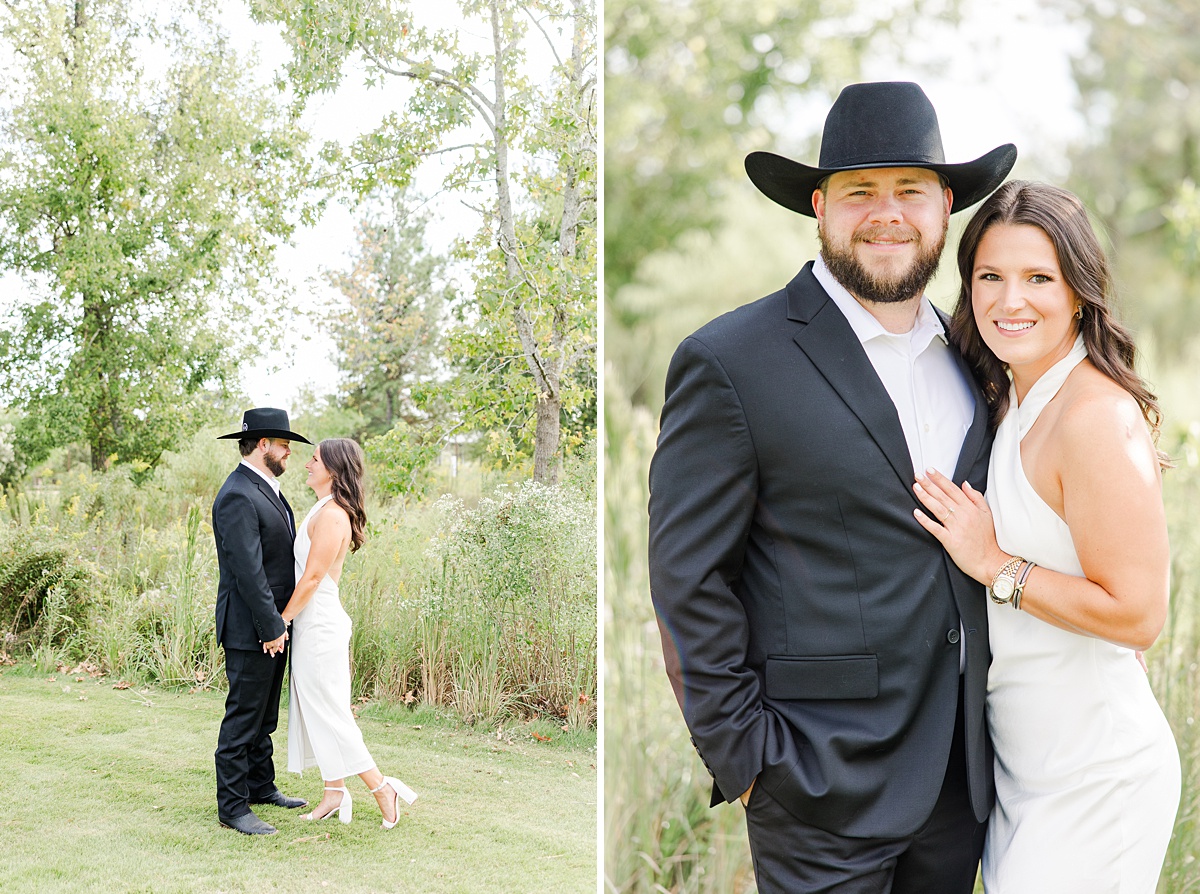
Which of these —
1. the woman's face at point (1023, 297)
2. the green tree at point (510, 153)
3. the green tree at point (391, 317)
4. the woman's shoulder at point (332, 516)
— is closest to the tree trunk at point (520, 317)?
the green tree at point (510, 153)

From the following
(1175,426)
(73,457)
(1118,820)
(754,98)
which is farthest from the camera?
(754,98)

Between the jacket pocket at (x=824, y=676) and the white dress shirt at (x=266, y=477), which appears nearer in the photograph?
the jacket pocket at (x=824, y=676)

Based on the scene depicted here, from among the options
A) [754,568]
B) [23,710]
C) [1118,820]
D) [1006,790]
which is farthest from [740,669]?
[23,710]

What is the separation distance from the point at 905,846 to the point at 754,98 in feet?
19.4

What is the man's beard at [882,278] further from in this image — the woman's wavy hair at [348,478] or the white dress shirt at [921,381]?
the woman's wavy hair at [348,478]

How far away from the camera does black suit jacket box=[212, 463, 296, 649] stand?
365 cm

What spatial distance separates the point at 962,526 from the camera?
193cm

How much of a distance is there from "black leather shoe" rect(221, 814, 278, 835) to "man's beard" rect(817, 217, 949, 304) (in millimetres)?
3044

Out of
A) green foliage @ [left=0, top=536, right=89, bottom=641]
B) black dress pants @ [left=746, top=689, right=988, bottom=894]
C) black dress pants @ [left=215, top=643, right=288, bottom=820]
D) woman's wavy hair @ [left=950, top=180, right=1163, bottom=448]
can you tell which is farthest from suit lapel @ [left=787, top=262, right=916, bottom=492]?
green foliage @ [left=0, top=536, right=89, bottom=641]

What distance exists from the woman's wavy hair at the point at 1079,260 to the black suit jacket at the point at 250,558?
2.66 metres

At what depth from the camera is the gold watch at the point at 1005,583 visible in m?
1.94

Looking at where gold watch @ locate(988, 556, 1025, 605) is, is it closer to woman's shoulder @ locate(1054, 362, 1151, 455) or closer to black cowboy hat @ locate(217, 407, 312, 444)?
woman's shoulder @ locate(1054, 362, 1151, 455)

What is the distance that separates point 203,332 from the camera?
402 centimetres

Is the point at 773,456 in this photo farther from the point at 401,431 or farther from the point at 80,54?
the point at 80,54
